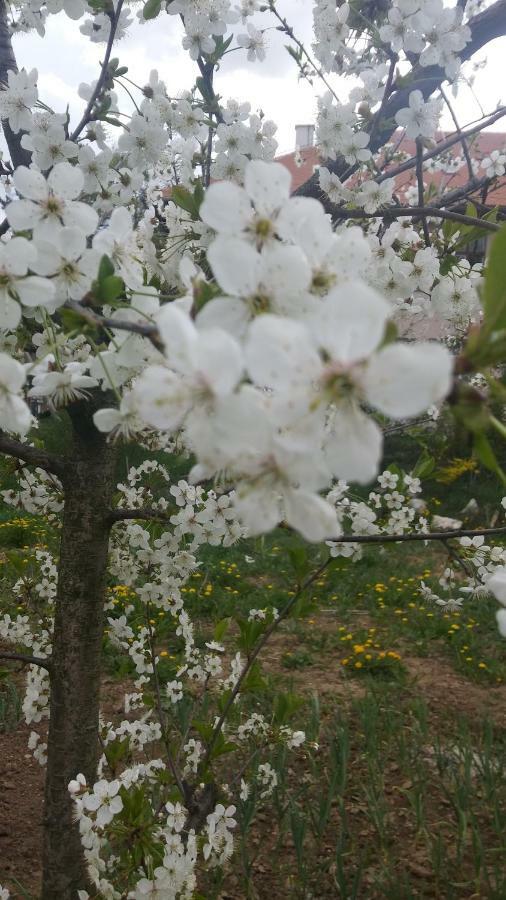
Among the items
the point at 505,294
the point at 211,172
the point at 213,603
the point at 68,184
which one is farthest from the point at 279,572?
the point at 505,294

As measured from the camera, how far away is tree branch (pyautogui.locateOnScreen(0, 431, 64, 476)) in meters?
1.46

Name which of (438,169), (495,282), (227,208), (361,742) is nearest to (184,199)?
(227,208)

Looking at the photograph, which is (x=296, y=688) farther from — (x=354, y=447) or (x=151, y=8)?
(x=354, y=447)

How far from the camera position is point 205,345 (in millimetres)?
497

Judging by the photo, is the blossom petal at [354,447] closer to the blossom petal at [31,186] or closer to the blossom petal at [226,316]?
the blossom petal at [226,316]

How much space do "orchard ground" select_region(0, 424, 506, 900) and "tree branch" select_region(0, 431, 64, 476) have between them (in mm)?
534

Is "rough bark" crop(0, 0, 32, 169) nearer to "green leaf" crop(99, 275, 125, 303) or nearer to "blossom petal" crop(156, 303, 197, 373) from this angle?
"green leaf" crop(99, 275, 125, 303)

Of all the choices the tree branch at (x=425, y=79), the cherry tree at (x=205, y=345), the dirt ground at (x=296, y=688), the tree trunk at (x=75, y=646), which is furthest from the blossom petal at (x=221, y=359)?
the dirt ground at (x=296, y=688)

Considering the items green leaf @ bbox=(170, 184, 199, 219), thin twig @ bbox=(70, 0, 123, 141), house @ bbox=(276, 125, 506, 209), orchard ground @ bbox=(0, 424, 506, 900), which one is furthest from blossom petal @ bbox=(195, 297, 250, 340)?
thin twig @ bbox=(70, 0, 123, 141)

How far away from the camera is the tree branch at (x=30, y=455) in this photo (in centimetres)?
146

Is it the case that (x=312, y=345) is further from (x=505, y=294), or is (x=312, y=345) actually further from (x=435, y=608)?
(x=435, y=608)

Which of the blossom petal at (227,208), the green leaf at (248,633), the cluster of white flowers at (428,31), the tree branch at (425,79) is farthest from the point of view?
the tree branch at (425,79)

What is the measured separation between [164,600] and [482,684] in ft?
6.82

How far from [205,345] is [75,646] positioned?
1.45m
